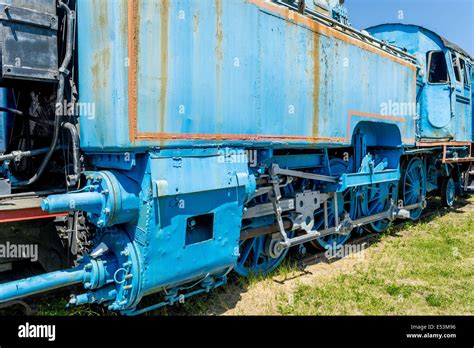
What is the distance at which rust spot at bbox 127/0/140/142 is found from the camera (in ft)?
9.60

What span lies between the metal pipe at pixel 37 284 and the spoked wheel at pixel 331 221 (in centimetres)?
353

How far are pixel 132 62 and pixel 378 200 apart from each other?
212 inches

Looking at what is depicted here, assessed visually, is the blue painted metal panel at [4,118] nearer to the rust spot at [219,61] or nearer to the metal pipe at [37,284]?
the metal pipe at [37,284]

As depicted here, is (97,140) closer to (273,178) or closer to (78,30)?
(78,30)

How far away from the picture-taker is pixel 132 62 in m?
2.94

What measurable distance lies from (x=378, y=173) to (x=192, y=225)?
12.5 ft

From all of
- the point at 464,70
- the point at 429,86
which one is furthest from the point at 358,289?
the point at 464,70

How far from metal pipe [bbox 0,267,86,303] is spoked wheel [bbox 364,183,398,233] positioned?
16.2ft

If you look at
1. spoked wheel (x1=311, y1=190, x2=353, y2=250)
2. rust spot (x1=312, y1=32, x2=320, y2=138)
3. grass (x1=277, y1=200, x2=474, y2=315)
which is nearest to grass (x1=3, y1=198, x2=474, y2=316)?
grass (x1=277, y1=200, x2=474, y2=315)

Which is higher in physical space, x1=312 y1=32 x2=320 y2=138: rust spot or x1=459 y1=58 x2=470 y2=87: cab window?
x1=459 y1=58 x2=470 y2=87: cab window

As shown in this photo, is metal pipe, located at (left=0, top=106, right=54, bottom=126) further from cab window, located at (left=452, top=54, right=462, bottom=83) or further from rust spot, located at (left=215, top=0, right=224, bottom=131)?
cab window, located at (left=452, top=54, right=462, bottom=83)

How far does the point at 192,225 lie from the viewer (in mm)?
3502

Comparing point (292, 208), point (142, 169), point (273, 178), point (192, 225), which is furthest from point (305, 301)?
point (142, 169)

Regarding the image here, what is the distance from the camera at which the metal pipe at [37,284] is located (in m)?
2.77
